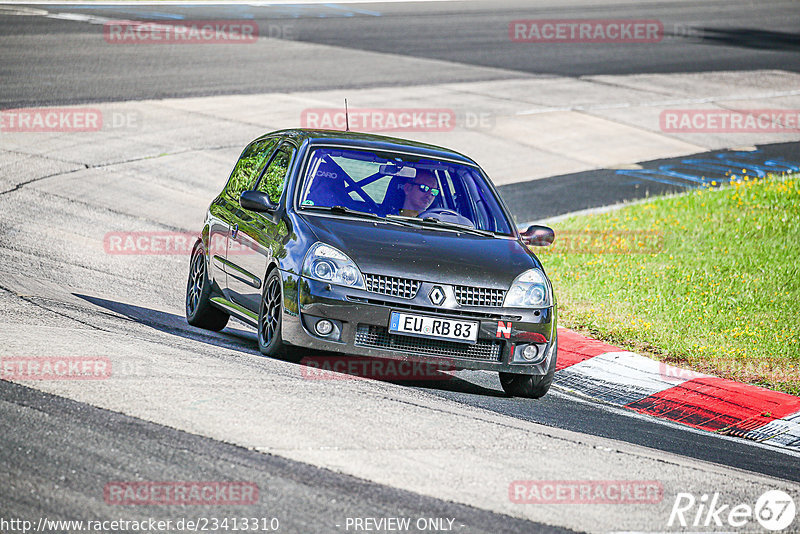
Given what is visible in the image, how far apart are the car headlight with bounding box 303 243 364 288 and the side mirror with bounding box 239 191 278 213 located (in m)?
0.86

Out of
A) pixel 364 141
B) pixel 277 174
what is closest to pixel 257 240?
pixel 277 174

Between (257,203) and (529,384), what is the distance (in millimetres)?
2379

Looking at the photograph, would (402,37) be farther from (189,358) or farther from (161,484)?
(161,484)

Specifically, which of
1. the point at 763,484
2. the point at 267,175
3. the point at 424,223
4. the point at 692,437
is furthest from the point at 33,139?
the point at 763,484

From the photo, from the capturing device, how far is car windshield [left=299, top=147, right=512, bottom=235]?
339 inches

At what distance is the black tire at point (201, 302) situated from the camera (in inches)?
380

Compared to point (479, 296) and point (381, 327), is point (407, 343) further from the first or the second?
point (479, 296)

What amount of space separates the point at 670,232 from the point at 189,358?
855cm

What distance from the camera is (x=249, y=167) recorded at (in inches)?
390

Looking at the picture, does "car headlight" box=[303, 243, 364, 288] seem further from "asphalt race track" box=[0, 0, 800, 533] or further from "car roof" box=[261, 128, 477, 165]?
"car roof" box=[261, 128, 477, 165]

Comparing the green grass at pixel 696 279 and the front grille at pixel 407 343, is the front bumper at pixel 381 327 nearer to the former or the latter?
the front grille at pixel 407 343

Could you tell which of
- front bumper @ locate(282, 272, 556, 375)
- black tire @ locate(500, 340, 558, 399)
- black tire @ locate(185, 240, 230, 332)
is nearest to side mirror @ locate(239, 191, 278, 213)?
front bumper @ locate(282, 272, 556, 375)

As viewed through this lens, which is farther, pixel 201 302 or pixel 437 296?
pixel 201 302

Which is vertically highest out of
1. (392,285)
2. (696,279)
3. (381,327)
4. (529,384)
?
(392,285)
